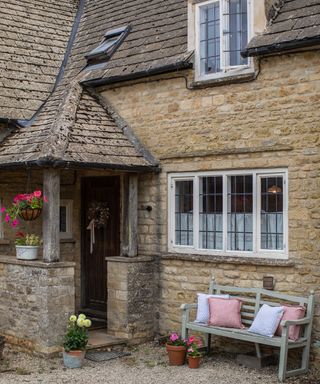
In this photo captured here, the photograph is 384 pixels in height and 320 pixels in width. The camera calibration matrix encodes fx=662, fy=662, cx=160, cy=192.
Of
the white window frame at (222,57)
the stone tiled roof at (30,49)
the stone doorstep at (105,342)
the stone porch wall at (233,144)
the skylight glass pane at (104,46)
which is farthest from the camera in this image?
the skylight glass pane at (104,46)

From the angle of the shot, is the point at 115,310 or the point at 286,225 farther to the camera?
the point at 115,310

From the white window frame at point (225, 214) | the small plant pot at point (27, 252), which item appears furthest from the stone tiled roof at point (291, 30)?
the small plant pot at point (27, 252)

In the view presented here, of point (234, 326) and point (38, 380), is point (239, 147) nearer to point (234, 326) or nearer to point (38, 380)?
point (234, 326)

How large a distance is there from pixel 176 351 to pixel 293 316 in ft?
6.10

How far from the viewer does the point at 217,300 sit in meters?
10.0

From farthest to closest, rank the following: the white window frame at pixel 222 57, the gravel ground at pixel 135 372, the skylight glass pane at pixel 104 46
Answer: the skylight glass pane at pixel 104 46 < the white window frame at pixel 222 57 < the gravel ground at pixel 135 372

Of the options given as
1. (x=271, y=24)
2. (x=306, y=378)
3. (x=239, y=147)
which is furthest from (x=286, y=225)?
(x=271, y=24)

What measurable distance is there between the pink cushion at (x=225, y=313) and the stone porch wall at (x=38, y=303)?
2.27m

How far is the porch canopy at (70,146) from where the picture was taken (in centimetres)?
1047

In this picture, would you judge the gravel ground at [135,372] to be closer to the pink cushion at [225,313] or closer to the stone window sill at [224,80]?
the pink cushion at [225,313]

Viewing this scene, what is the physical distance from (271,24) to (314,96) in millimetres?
1559

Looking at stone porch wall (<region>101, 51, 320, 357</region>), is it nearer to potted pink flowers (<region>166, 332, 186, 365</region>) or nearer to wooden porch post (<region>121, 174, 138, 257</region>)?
wooden porch post (<region>121, 174, 138, 257</region>)

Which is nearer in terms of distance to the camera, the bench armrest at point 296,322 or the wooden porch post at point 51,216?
the bench armrest at point 296,322

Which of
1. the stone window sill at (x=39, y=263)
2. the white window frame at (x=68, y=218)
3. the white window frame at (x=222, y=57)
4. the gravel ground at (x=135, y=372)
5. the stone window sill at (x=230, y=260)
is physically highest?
the white window frame at (x=222, y=57)
